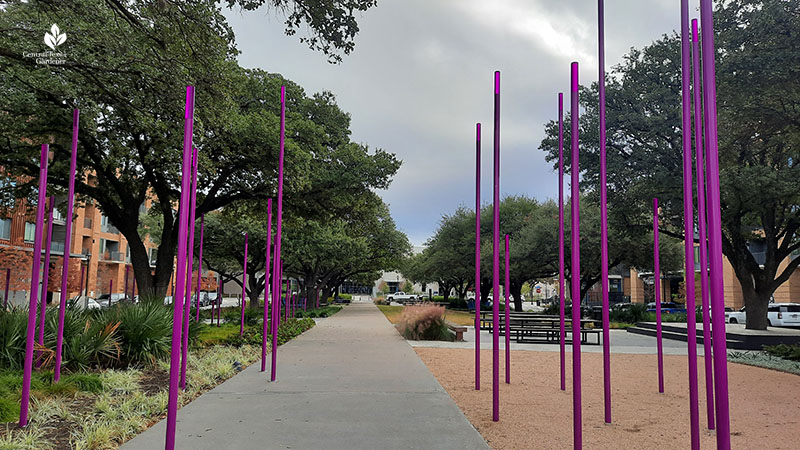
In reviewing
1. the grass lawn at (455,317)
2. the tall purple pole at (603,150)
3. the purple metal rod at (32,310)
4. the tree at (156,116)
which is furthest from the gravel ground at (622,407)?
the grass lawn at (455,317)

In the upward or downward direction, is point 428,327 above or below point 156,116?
below

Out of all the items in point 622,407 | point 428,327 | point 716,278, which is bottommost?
point 622,407

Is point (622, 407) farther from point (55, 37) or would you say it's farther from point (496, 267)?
point (55, 37)

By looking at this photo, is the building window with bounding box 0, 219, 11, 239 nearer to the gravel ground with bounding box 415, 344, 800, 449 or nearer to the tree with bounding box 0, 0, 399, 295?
the tree with bounding box 0, 0, 399, 295

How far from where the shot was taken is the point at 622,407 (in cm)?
729

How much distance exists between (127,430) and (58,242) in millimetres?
43917

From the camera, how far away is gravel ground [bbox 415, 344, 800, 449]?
5645 mm

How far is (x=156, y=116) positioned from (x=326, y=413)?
27.4 ft

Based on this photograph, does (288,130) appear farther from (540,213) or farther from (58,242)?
(58,242)

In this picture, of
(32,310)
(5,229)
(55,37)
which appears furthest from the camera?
(5,229)

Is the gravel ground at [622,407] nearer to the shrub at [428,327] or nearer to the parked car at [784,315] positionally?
the shrub at [428,327]

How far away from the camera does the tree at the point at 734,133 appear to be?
11836mm

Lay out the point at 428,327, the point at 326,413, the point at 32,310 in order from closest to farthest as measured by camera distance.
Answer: the point at 32,310
the point at 326,413
the point at 428,327

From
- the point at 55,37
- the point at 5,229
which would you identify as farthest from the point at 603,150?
the point at 5,229
